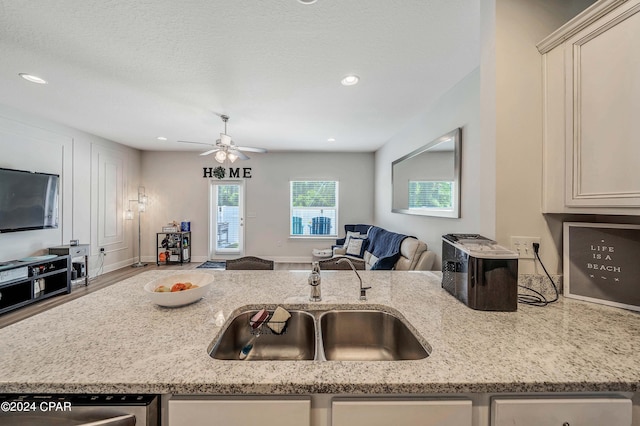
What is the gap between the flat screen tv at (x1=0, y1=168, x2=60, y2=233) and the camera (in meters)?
2.95

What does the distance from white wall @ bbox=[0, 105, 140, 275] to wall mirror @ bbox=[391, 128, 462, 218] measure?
5278 mm

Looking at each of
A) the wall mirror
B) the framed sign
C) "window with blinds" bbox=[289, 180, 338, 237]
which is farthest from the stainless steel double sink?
"window with blinds" bbox=[289, 180, 338, 237]

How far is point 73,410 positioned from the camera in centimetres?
62

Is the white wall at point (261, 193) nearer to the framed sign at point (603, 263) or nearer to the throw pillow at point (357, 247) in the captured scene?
the throw pillow at point (357, 247)

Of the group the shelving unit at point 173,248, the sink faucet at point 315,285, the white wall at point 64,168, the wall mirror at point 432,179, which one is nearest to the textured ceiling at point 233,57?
the white wall at point 64,168

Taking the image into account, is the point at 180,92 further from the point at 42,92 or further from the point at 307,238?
the point at 307,238

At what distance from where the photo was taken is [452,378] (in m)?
0.65

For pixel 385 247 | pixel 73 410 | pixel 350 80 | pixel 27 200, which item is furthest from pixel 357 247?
pixel 27 200

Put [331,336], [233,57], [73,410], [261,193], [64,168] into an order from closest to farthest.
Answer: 1. [73,410]
2. [331,336]
3. [233,57]
4. [64,168]
5. [261,193]

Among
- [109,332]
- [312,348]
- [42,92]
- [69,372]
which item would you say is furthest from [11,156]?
[312,348]

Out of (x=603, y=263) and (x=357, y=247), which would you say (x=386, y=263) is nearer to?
(x=357, y=247)

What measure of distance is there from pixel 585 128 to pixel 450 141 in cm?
148

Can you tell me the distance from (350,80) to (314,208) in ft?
11.3

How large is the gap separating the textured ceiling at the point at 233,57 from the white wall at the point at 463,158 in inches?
6.2
